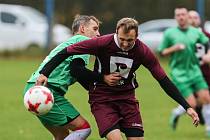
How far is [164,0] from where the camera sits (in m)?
32.4

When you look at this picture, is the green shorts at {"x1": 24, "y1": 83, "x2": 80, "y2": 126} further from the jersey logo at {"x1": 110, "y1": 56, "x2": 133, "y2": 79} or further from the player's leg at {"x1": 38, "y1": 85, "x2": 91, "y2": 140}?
the jersey logo at {"x1": 110, "y1": 56, "x2": 133, "y2": 79}

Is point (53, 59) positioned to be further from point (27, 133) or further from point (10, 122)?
point (10, 122)

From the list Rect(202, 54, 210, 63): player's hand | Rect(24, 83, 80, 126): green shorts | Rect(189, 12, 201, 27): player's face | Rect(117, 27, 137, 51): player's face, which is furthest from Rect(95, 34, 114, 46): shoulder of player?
Rect(189, 12, 201, 27): player's face

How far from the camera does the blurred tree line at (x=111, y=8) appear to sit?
106 feet

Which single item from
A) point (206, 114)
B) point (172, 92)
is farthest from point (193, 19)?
point (172, 92)

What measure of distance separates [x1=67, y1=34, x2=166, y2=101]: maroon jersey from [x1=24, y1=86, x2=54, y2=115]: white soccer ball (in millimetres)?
461

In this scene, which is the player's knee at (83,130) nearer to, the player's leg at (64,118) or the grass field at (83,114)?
the player's leg at (64,118)

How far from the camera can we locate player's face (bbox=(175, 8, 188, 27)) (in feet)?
36.3

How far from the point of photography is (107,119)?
277 inches

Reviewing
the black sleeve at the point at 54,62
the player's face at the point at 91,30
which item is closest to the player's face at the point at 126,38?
the black sleeve at the point at 54,62

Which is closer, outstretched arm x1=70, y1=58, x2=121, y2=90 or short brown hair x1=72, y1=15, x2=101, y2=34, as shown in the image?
outstretched arm x1=70, y1=58, x2=121, y2=90

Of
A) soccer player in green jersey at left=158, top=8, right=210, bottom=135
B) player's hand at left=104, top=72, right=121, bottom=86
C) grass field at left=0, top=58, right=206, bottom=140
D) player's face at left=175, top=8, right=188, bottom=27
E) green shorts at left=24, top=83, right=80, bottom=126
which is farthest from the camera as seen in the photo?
soccer player in green jersey at left=158, top=8, right=210, bottom=135

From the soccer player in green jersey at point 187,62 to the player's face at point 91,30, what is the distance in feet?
12.9

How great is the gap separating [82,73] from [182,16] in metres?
4.46
